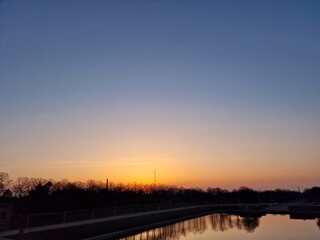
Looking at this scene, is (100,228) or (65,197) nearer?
(100,228)

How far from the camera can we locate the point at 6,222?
18609 mm

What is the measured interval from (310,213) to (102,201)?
3418 cm

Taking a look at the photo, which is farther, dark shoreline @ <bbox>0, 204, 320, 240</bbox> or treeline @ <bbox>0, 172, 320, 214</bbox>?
treeline @ <bbox>0, 172, 320, 214</bbox>

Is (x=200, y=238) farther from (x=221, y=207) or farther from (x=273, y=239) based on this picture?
(x=221, y=207)

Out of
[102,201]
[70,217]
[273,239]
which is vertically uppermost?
[102,201]

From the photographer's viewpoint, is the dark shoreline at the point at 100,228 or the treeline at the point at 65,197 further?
the treeline at the point at 65,197

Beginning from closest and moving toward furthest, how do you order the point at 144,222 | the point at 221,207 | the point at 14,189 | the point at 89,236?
the point at 89,236, the point at 144,222, the point at 14,189, the point at 221,207

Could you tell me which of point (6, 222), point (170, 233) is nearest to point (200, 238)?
point (170, 233)

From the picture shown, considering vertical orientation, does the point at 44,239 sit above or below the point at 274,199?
below

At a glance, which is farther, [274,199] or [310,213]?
[274,199]

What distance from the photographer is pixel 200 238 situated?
2839cm

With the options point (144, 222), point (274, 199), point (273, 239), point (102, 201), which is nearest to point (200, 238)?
point (273, 239)

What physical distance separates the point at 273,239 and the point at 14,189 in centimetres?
5326

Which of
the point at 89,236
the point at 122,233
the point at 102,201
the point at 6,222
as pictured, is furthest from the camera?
the point at 102,201
